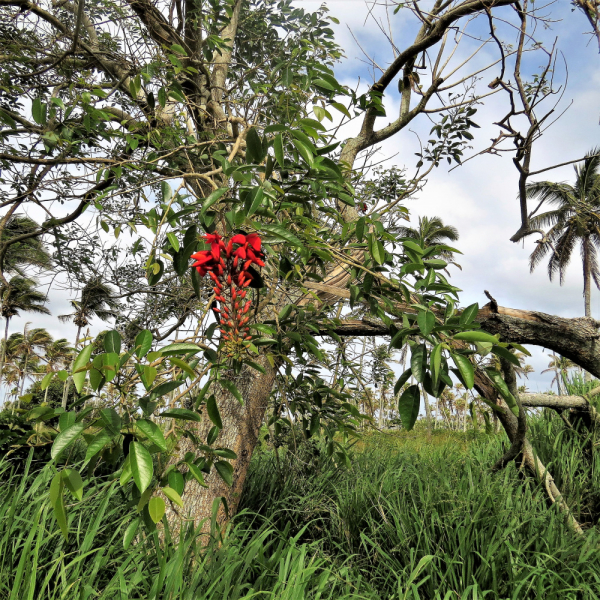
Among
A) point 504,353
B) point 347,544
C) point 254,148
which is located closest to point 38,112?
point 254,148

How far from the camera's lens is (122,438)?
3.78 feet

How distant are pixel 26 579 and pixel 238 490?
4.32 ft

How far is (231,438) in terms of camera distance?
2.80 meters

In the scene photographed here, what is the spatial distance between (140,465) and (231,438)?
6.52 ft

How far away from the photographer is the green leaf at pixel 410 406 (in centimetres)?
114

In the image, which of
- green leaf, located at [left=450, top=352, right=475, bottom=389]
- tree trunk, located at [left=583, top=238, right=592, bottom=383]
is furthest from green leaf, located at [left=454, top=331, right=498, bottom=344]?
tree trunk, located at [left=583, top=238, right=592, bottom=383]

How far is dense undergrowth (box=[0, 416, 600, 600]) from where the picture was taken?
186cm

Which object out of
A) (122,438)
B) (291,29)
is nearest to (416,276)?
(122,438)

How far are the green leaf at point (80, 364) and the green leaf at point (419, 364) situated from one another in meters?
0.82

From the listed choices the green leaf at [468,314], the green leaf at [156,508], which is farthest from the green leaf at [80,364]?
the green leaf at [468,314]

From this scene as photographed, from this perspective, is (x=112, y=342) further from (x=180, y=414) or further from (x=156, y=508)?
(x=156, y=508)

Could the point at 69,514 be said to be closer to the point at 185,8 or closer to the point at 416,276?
the point at 416,276

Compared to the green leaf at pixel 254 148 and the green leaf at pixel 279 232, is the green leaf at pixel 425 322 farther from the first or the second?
the green leaf at pixel 254 148

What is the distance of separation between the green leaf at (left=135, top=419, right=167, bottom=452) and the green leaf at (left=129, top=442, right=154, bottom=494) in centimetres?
3
